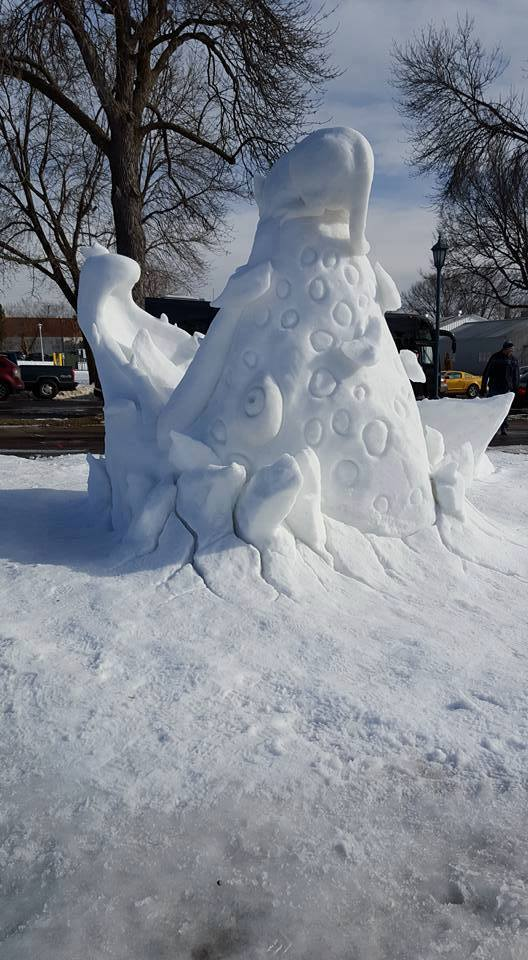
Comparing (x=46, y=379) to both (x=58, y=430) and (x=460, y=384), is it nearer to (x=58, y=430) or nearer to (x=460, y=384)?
(x=58, y=430)

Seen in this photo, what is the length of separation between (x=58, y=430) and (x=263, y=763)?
11830mm

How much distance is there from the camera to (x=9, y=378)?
21.2 meters

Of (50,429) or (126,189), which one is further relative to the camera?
(50,429)

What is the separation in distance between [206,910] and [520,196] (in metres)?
22.7

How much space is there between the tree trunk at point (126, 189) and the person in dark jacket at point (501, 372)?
6.55 m

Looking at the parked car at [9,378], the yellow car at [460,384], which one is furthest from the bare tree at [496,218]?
the parked car at [9,378]

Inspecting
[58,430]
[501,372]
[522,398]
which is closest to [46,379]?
[58,430]

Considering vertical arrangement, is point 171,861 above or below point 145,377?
below

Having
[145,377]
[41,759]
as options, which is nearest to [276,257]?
[145,377]

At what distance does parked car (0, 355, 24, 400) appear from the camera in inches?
827

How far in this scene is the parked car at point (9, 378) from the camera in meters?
21.0

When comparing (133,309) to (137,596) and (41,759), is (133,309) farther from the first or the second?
(41,759)

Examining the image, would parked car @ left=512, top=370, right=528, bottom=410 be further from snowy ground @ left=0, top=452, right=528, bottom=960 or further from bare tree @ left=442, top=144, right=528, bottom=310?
snowy ground @ left=0, top=452, right=528, bottom=960

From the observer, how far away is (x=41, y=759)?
242 cm
